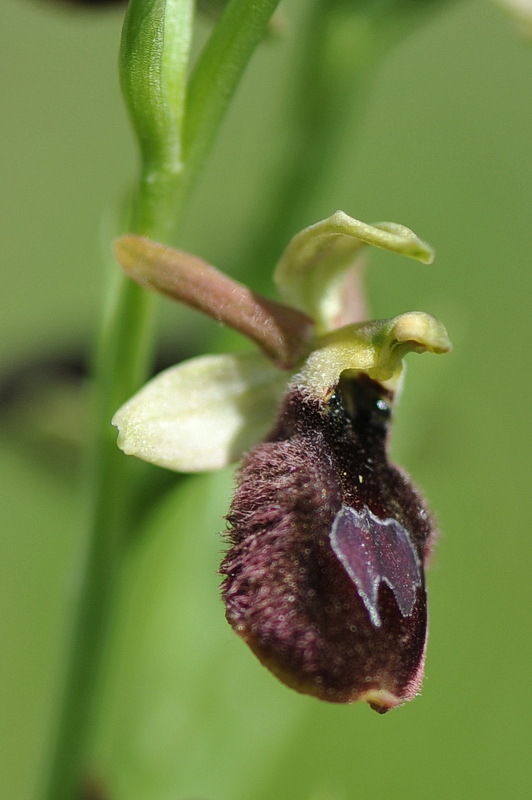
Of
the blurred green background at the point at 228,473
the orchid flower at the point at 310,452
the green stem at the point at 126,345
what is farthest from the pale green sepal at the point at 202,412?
the blurred green background at the point at 228,473

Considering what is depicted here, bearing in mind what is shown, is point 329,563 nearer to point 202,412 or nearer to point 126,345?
point 202,412

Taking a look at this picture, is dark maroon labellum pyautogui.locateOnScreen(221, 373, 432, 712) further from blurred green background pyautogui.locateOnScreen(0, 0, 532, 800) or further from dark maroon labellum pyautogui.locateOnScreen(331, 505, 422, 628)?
blurred green background pyautogui.locateOnScreen(0, 0, 532, 800)

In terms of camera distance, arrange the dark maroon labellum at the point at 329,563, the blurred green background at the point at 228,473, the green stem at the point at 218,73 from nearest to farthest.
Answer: the dark maroon labellum at the point at 329,563
the green stem at the point at 218,73
the blurred green background at the point at 228,473

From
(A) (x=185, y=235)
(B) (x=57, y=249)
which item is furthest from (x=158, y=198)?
(B) (x=57, y=249)

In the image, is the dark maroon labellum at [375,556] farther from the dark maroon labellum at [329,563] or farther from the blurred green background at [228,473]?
the blurred green background at [228,473]

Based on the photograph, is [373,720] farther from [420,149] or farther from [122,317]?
[420,149]

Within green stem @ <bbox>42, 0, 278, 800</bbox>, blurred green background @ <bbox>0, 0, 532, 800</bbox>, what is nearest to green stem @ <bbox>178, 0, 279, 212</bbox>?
green stem @ <bbox>42, 0, 278, 800</bbox>

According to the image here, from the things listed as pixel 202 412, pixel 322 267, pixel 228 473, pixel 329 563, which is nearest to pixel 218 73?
pixel 322 267

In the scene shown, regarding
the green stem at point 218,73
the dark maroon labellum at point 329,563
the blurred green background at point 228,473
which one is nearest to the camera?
the dark maroon labellum at point 329,563
